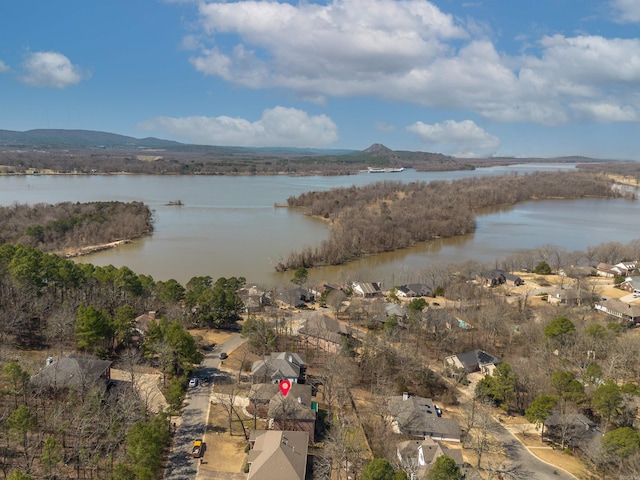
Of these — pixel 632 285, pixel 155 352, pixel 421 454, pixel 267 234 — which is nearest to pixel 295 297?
pixel 155 352

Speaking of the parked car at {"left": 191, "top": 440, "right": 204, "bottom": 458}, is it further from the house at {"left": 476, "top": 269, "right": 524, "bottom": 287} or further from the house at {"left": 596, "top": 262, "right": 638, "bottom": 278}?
the house at {"left": 596, "top": 262, "right": 638, "bottom": 278}

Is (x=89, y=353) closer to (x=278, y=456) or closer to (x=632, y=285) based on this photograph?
(x=278, y=456)

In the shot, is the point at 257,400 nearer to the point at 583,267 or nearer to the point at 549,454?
the point at 549,454

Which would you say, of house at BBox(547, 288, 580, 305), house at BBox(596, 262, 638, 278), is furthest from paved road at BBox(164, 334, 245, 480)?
house at BBox(596, 262, 638, 278)

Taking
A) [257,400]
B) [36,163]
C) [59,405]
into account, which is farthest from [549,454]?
[36,163]

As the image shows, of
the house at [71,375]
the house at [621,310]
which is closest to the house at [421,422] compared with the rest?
the house at [71,375]

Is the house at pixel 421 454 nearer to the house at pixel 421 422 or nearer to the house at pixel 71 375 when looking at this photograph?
the house at pixel 421 422
